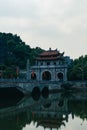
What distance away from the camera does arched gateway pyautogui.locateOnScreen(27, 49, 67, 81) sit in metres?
72.6

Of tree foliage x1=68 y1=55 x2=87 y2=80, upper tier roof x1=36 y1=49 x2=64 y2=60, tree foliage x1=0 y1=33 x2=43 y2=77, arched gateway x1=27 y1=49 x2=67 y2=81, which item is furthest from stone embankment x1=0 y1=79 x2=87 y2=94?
tree foliage x1=0 y1=33 x2=43 y2=77

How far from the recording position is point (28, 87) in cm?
5816

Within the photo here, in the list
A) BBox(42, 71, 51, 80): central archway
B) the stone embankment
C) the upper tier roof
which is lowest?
the stone embankment

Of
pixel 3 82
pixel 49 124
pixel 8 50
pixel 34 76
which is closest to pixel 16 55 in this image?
pixel 8 50

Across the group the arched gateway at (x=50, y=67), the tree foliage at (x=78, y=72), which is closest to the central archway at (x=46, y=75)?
the arched gateway at (x=50, y=67)

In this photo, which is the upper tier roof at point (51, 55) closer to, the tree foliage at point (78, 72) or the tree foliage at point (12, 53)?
the tree foliage at point (78, 72)

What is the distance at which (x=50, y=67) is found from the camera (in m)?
72.8

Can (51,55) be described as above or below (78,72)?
above

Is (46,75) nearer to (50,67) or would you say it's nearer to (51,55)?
(50,67)

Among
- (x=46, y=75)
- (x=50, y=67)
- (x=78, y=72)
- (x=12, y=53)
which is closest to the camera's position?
(x=50, y=67)

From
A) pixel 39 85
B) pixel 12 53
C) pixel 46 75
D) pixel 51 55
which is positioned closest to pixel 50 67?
pixel 51 55

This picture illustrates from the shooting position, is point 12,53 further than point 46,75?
Yes

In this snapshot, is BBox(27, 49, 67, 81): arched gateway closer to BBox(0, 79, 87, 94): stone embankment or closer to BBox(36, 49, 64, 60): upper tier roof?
BBox(36, 49, 64, 60): upper tier roof

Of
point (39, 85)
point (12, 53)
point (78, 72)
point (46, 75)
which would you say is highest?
point (12, 53)
